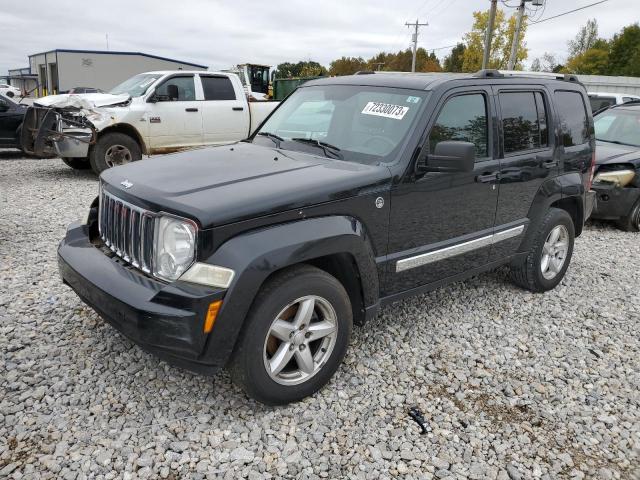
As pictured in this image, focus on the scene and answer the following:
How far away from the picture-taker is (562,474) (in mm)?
2641

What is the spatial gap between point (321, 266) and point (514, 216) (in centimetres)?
201

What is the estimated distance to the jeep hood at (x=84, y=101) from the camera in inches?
334

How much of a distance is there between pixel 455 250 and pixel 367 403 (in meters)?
1.32

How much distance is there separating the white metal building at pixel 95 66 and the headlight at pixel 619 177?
24050 mm

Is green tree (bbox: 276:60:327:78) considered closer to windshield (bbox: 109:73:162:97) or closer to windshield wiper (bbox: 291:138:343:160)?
windshield (bbox: 109:73:162:97)

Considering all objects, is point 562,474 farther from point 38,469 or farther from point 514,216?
point 38,469

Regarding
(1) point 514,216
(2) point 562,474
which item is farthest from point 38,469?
(1) point 514,216

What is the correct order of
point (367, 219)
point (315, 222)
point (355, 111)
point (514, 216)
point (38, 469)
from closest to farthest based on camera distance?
point (38, 469) → point (315, 222) → point (367, 219) → point (355, 111) → point (514, 216)

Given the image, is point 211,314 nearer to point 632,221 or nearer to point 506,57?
point 632,221

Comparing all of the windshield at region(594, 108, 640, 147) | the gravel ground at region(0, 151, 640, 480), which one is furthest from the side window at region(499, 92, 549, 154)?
the windshield at region(594, 108, 640, 147)

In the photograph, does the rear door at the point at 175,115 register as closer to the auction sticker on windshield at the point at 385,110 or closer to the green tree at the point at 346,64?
the auction sticker on windshield at the point at 385,110

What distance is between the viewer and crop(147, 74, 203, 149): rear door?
916cm

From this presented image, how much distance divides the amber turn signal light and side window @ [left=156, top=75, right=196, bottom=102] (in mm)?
7457

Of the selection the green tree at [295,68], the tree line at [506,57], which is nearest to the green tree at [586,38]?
the tree line at [506,57]
